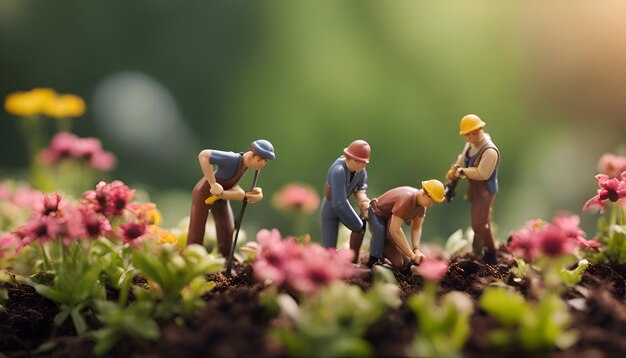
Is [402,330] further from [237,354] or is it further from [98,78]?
[98,78]

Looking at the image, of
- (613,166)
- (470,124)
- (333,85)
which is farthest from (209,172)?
(333,85)

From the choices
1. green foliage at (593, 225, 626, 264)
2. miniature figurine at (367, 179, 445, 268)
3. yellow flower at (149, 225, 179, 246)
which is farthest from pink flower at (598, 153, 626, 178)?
yellow flower at (149, 225, 179, 246)

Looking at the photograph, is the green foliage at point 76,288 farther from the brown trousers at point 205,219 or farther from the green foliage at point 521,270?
the green foliage at point 521,270

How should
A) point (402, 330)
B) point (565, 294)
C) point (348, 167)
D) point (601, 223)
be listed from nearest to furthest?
1. point (402, 330)
2. point (565, 294)
3. point (348, 167)
4. point (601, 223)

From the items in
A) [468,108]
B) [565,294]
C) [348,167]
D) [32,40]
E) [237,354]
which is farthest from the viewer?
[32,40]

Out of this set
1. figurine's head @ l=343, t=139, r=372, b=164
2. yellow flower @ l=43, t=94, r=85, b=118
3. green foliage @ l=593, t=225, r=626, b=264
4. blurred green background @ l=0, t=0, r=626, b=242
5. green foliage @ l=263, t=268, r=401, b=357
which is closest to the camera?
green foliage @ l=263, t=268, r=401, b=357

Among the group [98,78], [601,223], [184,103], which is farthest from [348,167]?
[98,78]

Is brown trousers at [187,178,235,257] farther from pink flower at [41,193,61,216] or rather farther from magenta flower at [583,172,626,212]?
magenta flower at [583,172,626,212]
